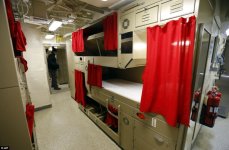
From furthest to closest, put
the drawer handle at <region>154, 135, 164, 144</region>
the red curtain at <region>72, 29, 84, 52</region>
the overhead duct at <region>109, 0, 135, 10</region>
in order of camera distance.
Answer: the red curtain at <region>72, 29, 84, 52</region>, the overhead duct at <region>109, 0, 135, 10</region>, the drawer handle at <region>154, 135, 164, 144</region>

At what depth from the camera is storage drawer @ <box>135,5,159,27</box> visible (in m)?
1.25

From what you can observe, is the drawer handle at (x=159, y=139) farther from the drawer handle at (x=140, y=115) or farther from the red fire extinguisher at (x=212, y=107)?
the red fire extinguisher at (x=212, y=107)

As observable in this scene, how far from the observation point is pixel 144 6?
135 centimetres

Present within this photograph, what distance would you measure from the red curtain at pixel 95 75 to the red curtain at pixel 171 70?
1.16 meters

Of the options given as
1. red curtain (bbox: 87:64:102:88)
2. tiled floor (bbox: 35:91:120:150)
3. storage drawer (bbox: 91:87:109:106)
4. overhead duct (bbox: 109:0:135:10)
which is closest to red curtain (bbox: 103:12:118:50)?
overhead duct (bbox: 109:0:135:10)

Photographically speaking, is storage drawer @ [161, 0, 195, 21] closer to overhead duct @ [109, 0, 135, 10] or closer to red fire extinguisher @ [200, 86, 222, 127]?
overhead duct @ [109, 0, 135, 10]

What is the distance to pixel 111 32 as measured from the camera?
1877 mm

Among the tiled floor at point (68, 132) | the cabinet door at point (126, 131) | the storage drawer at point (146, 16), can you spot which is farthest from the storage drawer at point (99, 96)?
the storage drawer at point (146, 16)

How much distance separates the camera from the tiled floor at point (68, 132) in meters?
2.07

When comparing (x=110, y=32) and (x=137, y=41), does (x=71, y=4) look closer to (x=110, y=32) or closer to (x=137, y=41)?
(x=110, y=32)

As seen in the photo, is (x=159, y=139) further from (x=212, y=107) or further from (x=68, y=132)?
(x=68, y=132)

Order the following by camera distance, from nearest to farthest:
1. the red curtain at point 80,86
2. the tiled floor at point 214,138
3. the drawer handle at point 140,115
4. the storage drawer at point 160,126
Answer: the storage drawer at point 160,126
the drawer handle at point 140,115
the tiled floor at point 214,138
the red curtain at point 80,86

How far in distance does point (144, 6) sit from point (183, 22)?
566 millimetres

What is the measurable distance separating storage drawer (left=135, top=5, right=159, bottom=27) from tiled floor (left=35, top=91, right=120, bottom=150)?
2078 mm
